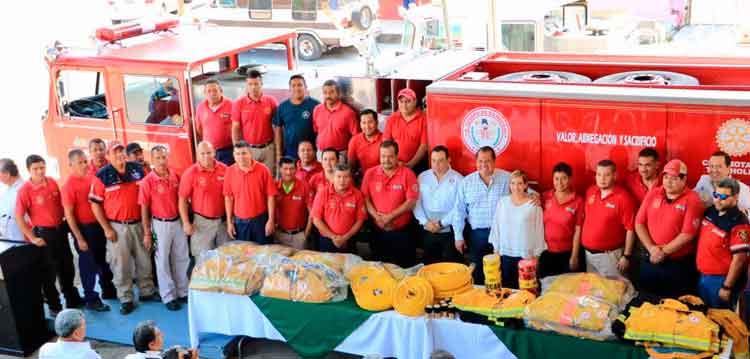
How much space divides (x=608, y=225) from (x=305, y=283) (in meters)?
2.41

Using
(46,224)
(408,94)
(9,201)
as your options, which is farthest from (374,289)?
(9,201)

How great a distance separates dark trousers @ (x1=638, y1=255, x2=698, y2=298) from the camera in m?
6.73

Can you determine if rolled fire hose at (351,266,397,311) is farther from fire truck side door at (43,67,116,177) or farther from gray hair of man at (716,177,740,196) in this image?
fire truck side door at (43,67,116,177)

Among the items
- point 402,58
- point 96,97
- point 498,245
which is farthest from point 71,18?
point 498,245

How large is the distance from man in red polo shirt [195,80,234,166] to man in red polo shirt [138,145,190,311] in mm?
662

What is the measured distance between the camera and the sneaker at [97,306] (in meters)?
8.52

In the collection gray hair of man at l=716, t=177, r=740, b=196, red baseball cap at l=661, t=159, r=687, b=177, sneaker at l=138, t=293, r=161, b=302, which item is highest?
red baseball cap at l=661, t=159, r=687, b=177

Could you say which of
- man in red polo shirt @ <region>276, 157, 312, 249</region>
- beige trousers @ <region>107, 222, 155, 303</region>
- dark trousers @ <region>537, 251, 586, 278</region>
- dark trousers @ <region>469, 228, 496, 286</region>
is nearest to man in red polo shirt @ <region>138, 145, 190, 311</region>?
beige trousers @ <region>107, 222, 155, 303</region>

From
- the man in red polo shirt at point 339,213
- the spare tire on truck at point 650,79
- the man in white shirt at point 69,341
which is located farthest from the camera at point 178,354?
the spare tire on truck at point 650,79

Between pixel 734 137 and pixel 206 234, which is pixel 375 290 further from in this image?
pixel 734 137

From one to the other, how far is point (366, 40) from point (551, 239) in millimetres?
2930

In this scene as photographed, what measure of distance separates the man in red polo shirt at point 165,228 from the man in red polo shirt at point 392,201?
1.81m

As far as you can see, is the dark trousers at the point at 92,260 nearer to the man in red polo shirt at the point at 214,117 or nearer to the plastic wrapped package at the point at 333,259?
the man in red polo shirt at the point at 214,117

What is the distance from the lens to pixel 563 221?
7074mm
